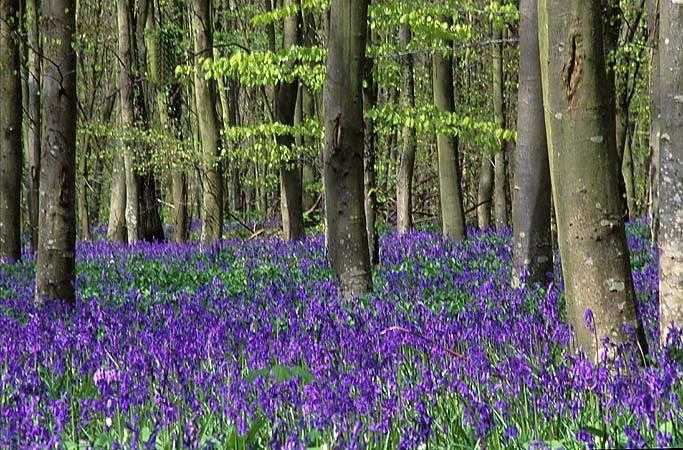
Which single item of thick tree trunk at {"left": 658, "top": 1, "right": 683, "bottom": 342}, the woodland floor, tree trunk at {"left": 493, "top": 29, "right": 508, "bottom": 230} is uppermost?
tree trunk at {"left": 493, "top": 29, "right": 508, "bottom": 230}

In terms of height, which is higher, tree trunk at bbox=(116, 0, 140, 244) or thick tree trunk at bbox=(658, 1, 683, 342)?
tree trunk at bbox=(116, 0, 140, 244)

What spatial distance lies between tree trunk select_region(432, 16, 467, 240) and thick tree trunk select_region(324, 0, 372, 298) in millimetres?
7369

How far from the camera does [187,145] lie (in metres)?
18.6

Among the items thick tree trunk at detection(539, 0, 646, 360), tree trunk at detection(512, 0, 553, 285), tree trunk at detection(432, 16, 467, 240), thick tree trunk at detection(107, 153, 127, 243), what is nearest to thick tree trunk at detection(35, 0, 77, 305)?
tree trunk at detection(512, 0, 553, 285)

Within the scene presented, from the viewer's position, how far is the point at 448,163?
17.2 m

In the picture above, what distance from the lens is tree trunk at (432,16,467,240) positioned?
55.1ft

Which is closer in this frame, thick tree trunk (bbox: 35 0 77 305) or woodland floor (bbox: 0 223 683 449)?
woodland floor (bbox: 0 223 683 449)

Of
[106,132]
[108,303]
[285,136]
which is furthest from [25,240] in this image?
[108,303]

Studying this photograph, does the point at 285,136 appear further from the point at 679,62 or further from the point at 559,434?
the point at 559,434

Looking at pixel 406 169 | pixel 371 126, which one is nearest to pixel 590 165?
pixel 371 126

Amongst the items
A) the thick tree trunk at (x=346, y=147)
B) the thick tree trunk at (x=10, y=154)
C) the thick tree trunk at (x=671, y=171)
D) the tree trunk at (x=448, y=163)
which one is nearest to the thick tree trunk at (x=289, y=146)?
the tree trunk at (x=448, y=163)

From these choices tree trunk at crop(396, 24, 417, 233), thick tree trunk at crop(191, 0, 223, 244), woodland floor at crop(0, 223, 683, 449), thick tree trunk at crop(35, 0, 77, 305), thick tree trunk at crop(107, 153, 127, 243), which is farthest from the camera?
thick tree trunk at crop(107, 153, 127, 243)

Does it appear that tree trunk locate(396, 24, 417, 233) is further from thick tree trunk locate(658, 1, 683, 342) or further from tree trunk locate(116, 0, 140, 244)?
thick tree trunk locate(658, 1, 683, 342)

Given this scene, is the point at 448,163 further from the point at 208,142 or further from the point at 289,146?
the point at 208,142
